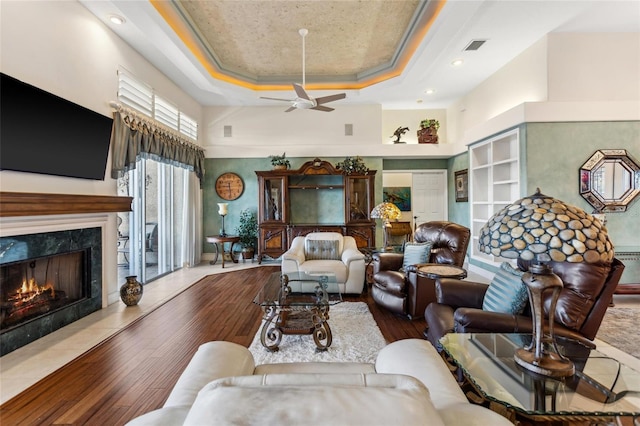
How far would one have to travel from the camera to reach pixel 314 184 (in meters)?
6.80

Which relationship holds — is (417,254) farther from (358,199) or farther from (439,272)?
(358,199)

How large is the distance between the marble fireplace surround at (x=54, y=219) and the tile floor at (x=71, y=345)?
98 mm

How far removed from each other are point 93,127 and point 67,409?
9.21 feet

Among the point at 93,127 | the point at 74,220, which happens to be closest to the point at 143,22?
the point at 93,127

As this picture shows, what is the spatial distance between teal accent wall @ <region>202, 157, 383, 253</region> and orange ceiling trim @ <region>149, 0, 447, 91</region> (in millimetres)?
1638

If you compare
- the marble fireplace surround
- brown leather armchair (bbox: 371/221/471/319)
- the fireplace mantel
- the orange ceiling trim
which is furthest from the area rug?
the orange ceiling trim

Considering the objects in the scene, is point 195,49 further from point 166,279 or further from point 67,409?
point 67,409

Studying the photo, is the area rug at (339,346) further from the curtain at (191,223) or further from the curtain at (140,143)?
the curtain at (191,223)

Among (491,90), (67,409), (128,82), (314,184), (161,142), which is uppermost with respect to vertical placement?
(491,90)

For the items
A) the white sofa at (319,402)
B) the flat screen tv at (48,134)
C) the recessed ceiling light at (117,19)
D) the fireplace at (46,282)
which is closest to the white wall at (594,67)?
the white sofa at (319,402)

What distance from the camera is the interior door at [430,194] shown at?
734cm

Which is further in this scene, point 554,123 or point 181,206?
point 181,206

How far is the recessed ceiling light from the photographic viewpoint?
3564 millimetres

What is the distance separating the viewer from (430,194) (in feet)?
24.3
